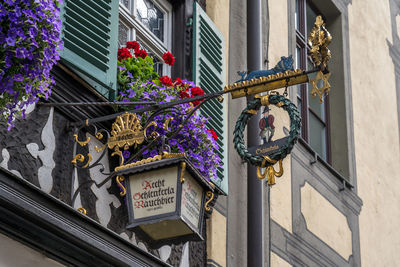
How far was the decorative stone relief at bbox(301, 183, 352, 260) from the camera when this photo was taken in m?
9.84

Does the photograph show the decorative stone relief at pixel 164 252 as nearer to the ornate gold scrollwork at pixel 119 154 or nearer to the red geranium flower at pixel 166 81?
the ornate gold scrollwork at pixel 119 154

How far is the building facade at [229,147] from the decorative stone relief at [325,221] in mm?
20

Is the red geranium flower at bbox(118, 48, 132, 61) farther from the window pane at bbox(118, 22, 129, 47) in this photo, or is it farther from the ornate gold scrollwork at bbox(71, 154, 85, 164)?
the ornate gold scrollwork at bbox(71, 154, 85, 164)

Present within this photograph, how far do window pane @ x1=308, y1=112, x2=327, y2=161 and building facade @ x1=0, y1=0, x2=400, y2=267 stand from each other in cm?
1

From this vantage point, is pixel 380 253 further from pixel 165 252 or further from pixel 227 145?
pixel 165 252

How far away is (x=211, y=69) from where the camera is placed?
850 cm

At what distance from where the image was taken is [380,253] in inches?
445

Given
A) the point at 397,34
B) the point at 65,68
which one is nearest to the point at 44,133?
the point at 65,68

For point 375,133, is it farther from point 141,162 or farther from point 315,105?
point 141,162

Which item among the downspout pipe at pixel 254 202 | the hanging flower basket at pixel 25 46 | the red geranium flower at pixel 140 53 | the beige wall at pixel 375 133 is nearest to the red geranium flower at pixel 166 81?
the red geranium flower at pixel 140 53

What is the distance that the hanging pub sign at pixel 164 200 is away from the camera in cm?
609

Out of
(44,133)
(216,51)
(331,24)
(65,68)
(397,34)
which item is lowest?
(44,133)

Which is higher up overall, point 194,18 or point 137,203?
point 194,18

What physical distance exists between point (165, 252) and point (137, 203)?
127 cm
